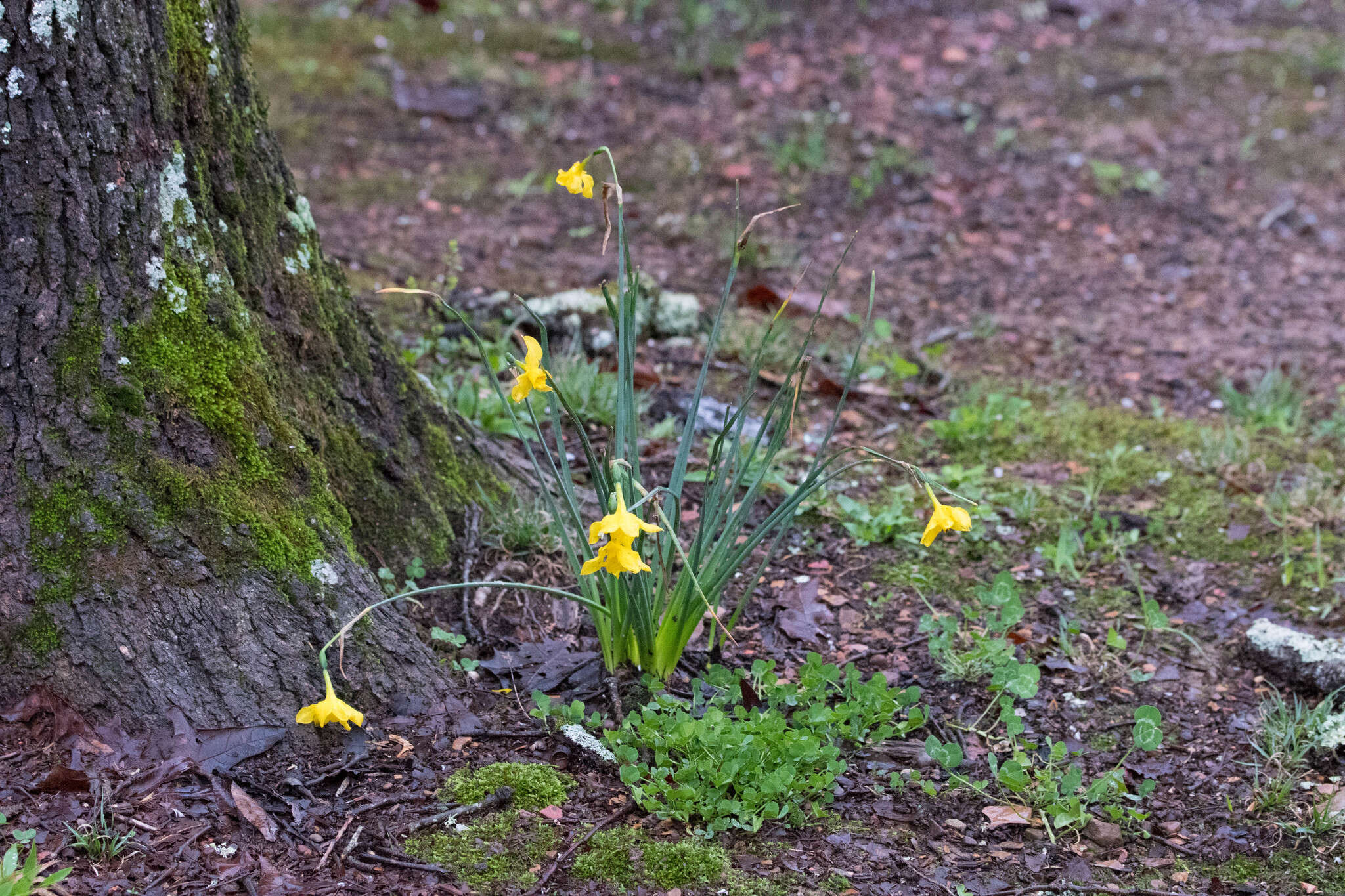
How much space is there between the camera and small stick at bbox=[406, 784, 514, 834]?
1902 mm

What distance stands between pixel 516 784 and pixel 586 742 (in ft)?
0.62

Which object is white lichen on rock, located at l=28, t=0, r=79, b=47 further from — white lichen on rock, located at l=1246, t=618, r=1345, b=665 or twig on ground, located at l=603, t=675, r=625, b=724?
white lichen on rock, located at l=1246, t=618, r=1345, b=665

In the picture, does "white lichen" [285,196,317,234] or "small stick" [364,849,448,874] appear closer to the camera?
"small stick" [364,849,448,874]

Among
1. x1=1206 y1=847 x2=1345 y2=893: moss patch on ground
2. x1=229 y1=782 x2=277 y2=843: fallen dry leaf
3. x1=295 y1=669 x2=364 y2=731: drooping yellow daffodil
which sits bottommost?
x1=1206 y1=847 x2=1345 y2=893: moss patch on ground

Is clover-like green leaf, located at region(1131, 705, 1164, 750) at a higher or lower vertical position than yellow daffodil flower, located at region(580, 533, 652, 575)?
lower

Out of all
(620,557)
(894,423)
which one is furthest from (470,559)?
(894,423)

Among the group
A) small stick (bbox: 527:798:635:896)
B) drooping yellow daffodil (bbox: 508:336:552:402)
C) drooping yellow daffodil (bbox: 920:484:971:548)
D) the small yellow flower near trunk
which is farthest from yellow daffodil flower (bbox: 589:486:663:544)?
small stick (bbox: 527:798:635:896)

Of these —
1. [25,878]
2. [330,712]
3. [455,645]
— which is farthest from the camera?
[455,645]

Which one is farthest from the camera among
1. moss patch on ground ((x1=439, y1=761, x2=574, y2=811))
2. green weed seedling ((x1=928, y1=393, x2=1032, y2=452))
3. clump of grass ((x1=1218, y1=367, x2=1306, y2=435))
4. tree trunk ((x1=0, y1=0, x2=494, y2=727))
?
clump of grass ((x1=1218, y1=367, x2=1306, y2=435))

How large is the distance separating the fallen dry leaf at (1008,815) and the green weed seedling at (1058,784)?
0.05ft

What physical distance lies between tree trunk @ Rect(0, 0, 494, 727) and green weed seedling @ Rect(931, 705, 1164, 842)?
1.19 meters

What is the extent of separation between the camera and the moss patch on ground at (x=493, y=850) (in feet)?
5.91

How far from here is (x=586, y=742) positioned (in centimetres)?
214

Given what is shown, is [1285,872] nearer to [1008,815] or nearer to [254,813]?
[1008,815]
